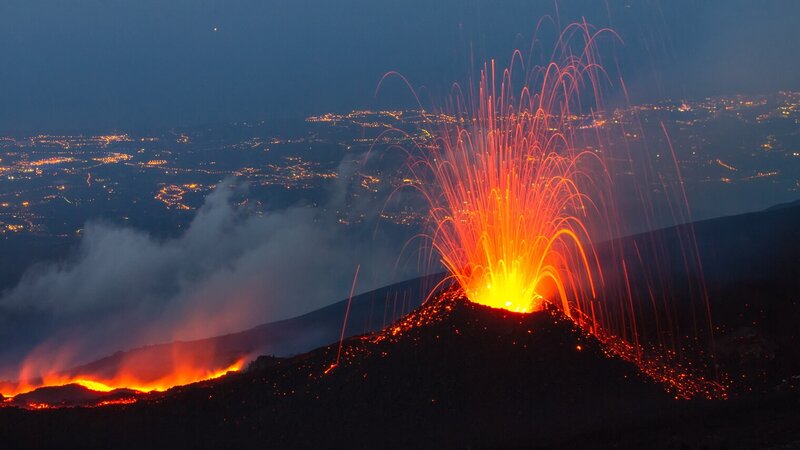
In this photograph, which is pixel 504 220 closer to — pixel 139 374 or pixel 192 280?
pixel 139 374

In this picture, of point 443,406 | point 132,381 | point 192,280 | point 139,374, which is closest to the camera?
point 443,406

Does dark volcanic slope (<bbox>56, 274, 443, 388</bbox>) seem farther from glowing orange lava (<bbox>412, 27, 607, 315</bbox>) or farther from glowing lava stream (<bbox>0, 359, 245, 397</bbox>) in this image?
glowing orange lava (<bbox>412, 27, 607, 315</bbox>)

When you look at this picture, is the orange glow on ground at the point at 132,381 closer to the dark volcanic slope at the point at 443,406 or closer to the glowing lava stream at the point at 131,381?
the glowing lava stream at the point at 131,381

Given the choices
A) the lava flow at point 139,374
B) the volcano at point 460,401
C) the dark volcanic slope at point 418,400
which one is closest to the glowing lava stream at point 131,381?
the lava flow at point 139,374

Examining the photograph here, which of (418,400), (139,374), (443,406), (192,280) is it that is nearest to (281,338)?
(139,374)

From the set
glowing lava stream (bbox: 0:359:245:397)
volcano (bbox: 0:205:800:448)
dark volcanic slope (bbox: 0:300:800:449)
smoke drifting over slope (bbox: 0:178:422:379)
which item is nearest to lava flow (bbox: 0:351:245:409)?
glowing lava stream (bbox: 0:359:245:397)

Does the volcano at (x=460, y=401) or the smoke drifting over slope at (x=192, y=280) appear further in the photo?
the smoke drifting over slope at (x=192, y=280)

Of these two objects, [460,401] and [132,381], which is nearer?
[460,401]
